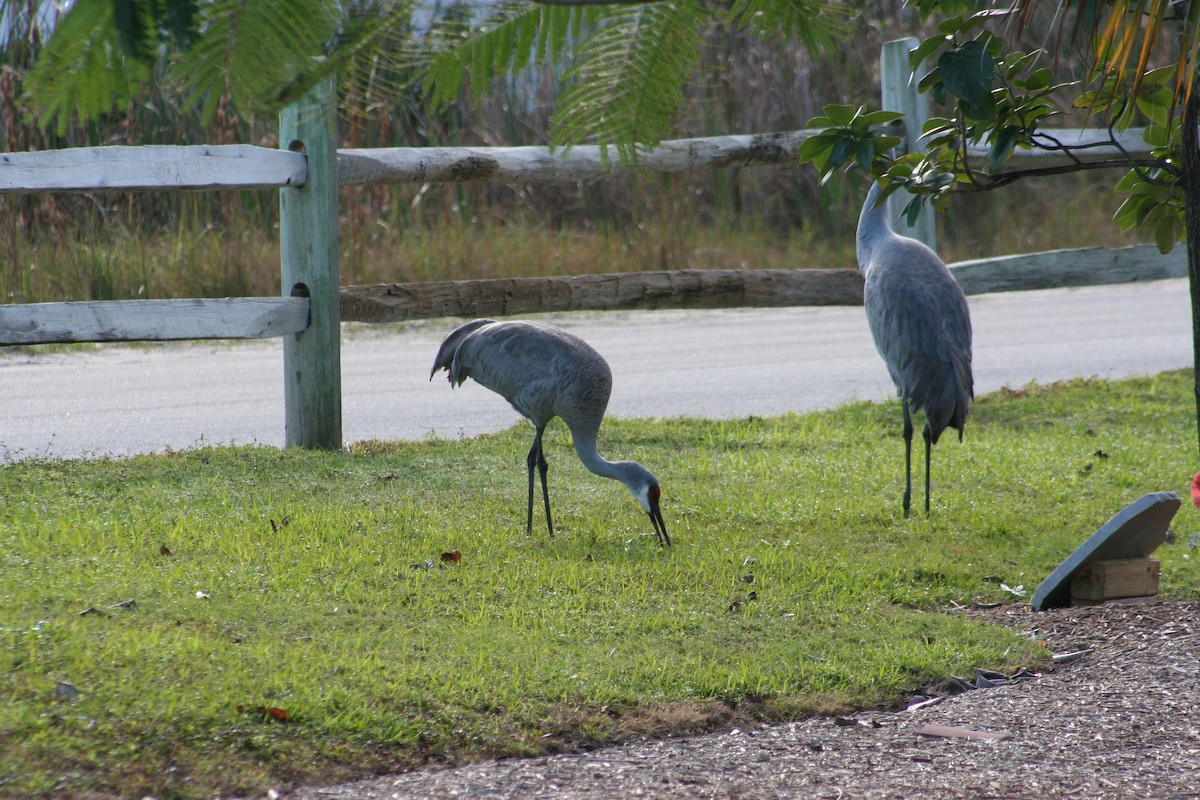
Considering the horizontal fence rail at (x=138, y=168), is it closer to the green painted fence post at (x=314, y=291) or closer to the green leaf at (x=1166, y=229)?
the green painted fence post at (x=314, y=291)

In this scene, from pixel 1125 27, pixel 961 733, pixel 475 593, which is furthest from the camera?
pixel 475 593

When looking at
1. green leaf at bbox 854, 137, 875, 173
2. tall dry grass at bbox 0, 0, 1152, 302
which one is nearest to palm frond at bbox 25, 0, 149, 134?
green leaf at bbox 854, 137, 875, 173

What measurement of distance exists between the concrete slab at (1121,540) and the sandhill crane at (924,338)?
1081 mm

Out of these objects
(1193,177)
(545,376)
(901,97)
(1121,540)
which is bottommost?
(1121,540)

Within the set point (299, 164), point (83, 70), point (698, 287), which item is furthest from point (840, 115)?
point (698, 287)

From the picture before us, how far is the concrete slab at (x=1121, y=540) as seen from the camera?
430cm

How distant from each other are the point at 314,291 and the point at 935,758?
Result: 164 inches

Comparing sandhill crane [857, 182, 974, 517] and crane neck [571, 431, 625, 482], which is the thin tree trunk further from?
crane neck [571, 431, 625, 482]

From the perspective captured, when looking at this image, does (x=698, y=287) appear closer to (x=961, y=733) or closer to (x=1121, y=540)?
(x=1121, y=540)

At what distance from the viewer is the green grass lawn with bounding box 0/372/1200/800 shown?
3.21 meters

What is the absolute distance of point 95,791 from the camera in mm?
2828

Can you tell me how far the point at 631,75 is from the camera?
1870 mm

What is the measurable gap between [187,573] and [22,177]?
2328 millimetres

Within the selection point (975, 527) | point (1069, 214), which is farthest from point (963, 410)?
point (1069, 214)
